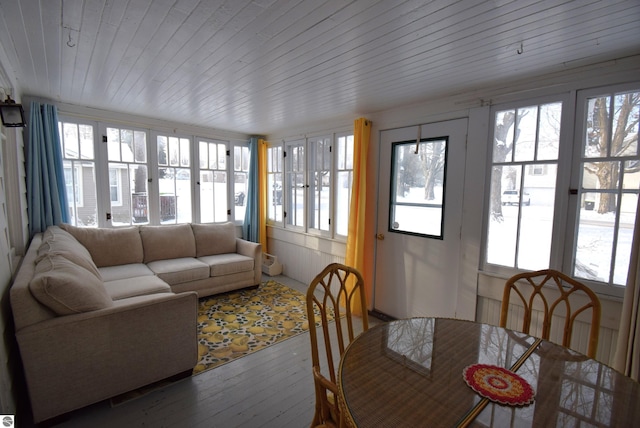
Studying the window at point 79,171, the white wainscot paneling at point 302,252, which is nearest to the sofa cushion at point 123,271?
the window at point 79,171

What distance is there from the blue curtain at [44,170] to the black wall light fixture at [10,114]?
1.52 metres

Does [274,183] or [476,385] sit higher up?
[274,183]

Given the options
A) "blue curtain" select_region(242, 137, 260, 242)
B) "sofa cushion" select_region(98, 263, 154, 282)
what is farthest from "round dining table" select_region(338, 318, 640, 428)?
"blue curtain" select_region(242, 137, 260, 242)

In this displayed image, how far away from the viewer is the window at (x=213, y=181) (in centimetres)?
456

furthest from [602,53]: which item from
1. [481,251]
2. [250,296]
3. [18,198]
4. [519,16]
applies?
[18,198]

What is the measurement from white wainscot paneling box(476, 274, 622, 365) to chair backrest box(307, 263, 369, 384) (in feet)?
3.62

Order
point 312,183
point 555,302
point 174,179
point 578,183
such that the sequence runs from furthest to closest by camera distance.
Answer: point 174,179 < point 312,183 < point 578,183 < point 555,302

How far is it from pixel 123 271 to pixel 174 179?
159 cm

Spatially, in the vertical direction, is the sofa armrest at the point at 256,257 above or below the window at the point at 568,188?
below

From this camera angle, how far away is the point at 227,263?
12.4ft

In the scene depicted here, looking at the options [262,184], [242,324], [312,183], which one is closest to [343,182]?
[312,183]

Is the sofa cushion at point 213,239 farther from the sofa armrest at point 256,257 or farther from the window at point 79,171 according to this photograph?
the window at point 79,171

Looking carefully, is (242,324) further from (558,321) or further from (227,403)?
(558,321)

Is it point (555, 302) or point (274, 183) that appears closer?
point (555, 302)
